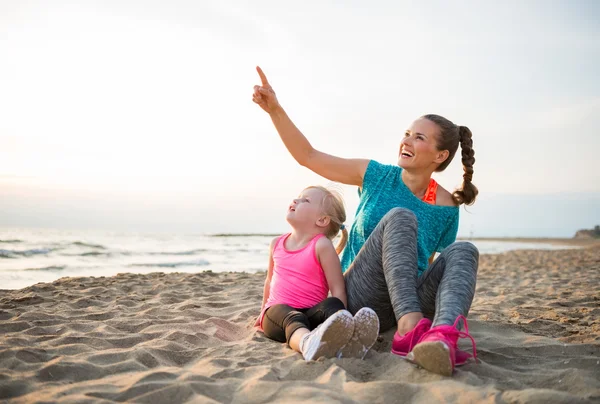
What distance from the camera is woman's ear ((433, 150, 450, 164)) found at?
3.05m

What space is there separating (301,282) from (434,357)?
41.5 inches

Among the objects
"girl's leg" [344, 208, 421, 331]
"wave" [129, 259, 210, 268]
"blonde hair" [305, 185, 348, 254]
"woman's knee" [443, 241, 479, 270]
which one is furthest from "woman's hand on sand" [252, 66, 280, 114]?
"wave" [129, 259, 210, 268]

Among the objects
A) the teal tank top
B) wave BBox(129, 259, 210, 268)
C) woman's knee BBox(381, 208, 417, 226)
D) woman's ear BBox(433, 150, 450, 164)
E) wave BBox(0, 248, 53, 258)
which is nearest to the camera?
woman's knee BBox(381, 208, 417, 226)

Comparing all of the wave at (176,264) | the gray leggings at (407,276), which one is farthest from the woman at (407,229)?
the wave at (176,264)

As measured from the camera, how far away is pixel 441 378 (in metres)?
1.90

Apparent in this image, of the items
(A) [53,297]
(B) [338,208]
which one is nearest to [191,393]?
(B) [338,208]

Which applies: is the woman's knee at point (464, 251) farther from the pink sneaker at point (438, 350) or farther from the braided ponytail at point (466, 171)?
the braided ponytail at point (466, 171)

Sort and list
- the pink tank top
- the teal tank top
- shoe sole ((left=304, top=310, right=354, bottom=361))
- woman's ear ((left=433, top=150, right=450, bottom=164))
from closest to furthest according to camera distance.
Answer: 1. shoe sole ((left=304, top=310, right=354, bottom=361))
2. the pink tank top
3. the teal tank top
4. woman's ear ((left=433, top=150, right=450, bottom=164))

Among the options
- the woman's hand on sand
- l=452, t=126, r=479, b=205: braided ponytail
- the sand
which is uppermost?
the woman's hand on sand


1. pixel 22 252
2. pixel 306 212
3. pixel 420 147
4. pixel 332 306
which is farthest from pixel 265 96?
pixel 22 252

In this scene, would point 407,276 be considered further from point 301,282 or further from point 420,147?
point 420,147

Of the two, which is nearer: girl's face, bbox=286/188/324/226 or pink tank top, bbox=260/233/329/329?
pink tank top, bbox=260/233/329/329

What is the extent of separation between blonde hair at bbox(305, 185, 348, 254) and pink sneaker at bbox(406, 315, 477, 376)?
1122 mm

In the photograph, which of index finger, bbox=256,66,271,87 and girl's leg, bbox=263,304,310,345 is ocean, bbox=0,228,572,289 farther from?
index finger, bbox=256,66,271,87
